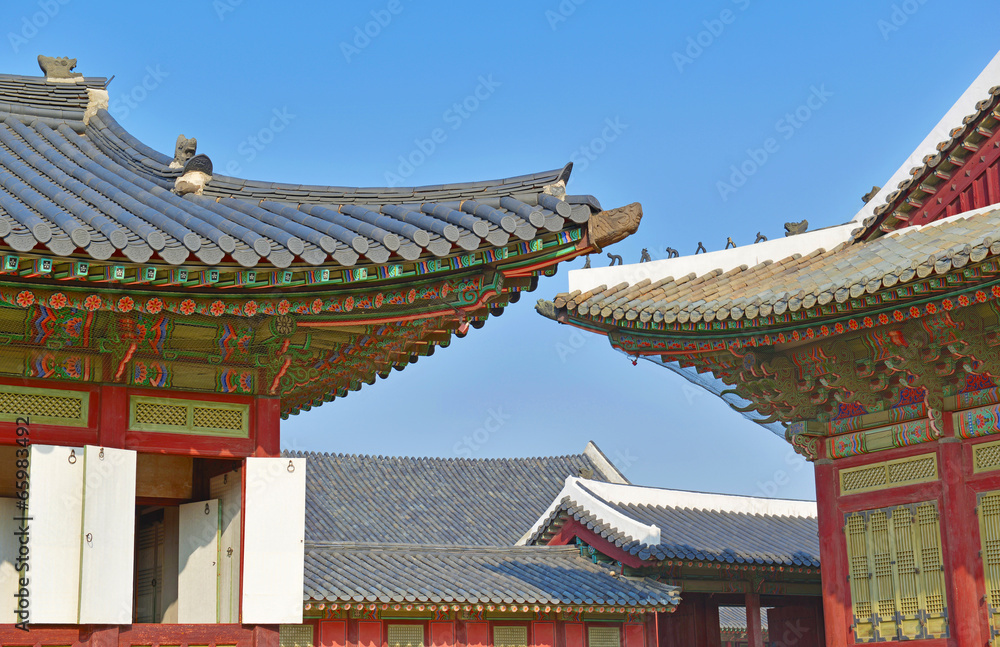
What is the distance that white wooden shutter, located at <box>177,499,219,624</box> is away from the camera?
8.11 meters

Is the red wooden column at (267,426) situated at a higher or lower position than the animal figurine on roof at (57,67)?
lower

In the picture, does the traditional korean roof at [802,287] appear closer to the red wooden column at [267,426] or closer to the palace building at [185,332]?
the palace building at [185,332]

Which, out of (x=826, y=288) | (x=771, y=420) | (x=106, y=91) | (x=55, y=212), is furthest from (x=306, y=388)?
(x=771, y=420)

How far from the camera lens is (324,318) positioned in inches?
301

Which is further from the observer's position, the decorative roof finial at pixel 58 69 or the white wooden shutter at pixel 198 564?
the decorative roof finial at pixel 58 69

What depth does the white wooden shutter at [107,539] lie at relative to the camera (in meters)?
7.34

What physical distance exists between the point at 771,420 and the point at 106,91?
23.2ft

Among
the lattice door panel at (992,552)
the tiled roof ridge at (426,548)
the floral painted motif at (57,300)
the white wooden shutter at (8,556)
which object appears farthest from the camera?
the tiled roof ridge at (426,548)

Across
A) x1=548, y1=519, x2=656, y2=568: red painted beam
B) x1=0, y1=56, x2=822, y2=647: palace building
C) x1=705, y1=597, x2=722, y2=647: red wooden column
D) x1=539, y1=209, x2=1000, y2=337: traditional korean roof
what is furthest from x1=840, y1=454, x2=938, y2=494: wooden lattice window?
x1=705, y1=597, x2=722, y2=647: red wooden column

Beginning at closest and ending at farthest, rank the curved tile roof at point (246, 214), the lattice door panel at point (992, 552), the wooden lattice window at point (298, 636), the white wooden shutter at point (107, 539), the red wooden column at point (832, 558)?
the curved tile roof at point (246, 214), the white wooden shutter at point (107, 539), the lattice door panel at point (992, 552), the red wooden column at point (832, 558), the wooden lattice window at point (298, 636)

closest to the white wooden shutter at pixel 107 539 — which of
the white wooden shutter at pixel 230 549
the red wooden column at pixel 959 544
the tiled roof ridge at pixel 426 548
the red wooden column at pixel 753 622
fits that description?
the white wooden shutter at pixel 230 549

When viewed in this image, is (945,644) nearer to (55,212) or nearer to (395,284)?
(395,284)

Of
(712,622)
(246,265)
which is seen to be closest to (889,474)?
(246,265)

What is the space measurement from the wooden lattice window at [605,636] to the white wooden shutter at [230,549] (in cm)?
1395
